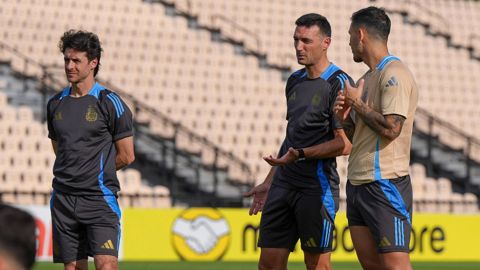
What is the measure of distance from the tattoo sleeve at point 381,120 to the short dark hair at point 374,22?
17.4 inches

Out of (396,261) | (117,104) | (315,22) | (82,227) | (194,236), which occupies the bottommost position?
(194,236)

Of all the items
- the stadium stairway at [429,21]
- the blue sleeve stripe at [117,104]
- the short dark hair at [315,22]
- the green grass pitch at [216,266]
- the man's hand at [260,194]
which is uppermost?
the stadium stairway at [429,21]

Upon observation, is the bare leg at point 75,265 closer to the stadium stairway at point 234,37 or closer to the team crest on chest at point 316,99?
the team crest on chest at point 316,99

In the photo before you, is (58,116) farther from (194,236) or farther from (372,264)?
(194,236)

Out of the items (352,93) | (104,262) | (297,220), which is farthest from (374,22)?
(104,262)

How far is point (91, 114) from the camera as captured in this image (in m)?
6.45

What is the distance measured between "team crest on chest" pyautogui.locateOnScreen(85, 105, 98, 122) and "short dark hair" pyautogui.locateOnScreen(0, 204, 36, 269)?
3.56 m

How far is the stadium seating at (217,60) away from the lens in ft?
66.9

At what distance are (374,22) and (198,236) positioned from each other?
9592mm

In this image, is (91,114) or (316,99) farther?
(316,99)

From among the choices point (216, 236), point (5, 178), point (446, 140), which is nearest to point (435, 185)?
point (446, 140)

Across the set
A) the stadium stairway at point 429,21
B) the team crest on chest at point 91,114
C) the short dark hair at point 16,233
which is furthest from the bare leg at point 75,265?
the stadium stairway at point 429,21

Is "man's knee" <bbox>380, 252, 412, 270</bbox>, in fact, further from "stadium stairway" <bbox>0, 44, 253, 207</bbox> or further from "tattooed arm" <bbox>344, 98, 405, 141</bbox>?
"stadium stairway" <bbox>0, 44, 253, 207</bbox>

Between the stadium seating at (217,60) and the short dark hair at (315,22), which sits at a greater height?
Result: the stadium seating at (217,60)
